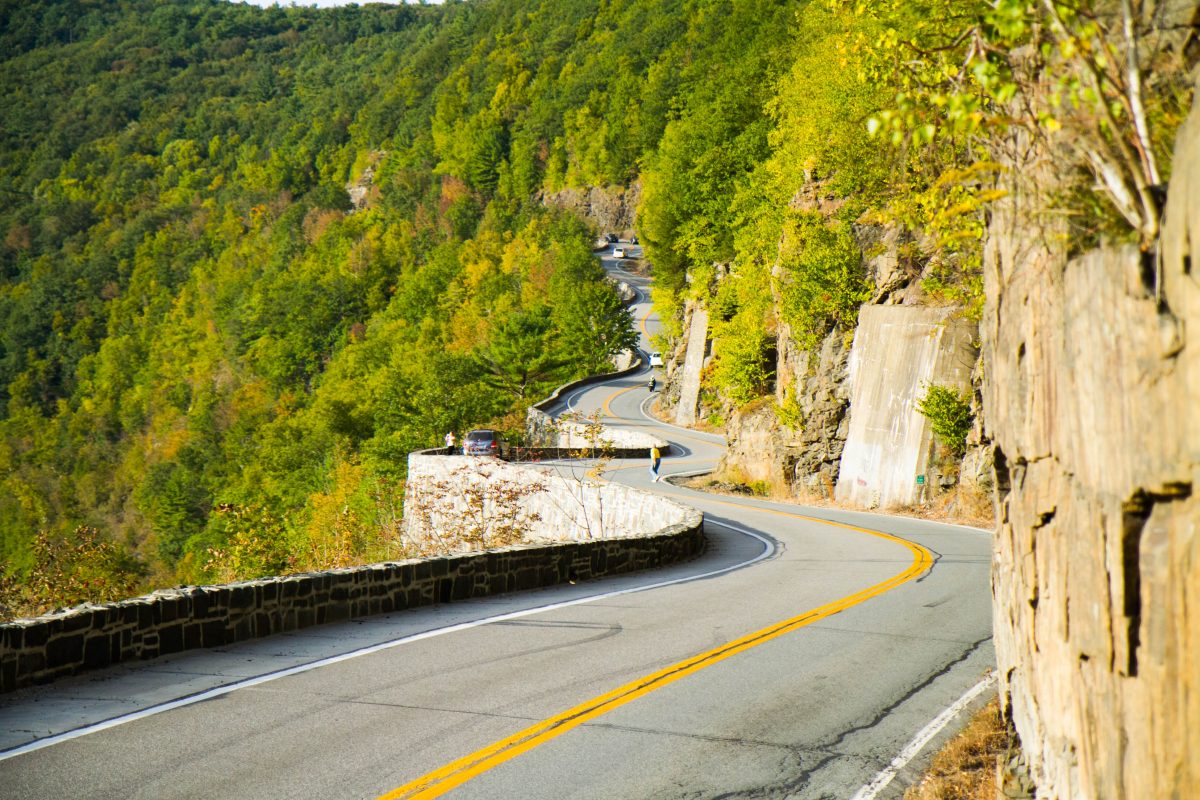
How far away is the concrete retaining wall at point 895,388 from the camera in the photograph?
26.8 metres

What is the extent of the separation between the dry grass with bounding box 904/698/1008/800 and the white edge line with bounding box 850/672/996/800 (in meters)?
0.18

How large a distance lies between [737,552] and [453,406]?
39450mm

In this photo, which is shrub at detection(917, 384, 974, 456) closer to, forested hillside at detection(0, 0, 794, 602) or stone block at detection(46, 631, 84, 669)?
forested hillside at detection(0, 0, 794, 602)

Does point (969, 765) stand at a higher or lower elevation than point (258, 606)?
lower

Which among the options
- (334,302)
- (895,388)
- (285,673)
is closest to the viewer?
(285,673)

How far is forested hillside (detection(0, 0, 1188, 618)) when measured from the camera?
805cm

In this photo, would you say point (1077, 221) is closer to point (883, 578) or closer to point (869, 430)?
point (883, 578)

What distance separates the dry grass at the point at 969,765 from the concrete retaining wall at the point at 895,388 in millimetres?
19033

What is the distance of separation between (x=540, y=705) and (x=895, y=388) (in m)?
21.5

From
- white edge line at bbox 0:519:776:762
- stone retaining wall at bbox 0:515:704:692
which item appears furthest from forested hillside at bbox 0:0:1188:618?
white edge line at bbox 0:519:776:762

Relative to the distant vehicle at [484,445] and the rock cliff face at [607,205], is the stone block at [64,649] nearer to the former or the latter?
the distant vehicle at [484,445]

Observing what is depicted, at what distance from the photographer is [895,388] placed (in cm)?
2817

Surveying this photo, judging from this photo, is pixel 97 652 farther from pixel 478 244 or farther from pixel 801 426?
pixel 478 244

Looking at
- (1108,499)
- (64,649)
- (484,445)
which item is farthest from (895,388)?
(1108,499)
